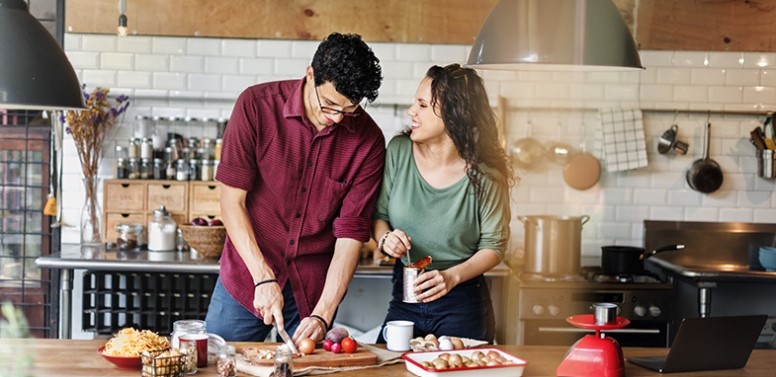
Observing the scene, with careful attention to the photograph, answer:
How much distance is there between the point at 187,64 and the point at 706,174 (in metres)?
3.32

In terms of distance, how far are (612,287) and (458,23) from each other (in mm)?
1898

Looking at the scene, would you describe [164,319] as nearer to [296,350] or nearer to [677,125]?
[296,350]

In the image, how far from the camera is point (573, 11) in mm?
2787

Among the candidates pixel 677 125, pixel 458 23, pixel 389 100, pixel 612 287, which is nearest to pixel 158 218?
pixel 389 100

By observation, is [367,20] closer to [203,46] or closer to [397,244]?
[203,46]

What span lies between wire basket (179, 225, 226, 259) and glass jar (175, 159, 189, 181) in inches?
21.5

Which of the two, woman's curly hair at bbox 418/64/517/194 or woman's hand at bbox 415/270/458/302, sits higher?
woman's curly hair at bbox 418/64/517/194

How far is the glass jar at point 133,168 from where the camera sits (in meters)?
5.98

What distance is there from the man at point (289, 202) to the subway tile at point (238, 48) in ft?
8.02

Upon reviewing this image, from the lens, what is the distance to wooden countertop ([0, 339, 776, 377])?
2.95m

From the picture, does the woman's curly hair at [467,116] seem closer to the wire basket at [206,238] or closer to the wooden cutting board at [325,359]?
the wooden cutting board at [325,359]

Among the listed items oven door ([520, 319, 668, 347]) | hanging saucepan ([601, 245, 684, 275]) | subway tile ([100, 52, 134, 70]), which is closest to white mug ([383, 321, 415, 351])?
oven door ([520, 319, 668, 347])

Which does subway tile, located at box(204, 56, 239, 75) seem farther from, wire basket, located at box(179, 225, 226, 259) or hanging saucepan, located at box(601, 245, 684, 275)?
hanging saucepan, located at box(601, 245, 684, 275)

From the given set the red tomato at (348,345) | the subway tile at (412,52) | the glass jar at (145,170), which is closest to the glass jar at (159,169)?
the glass jar at (145,170)
